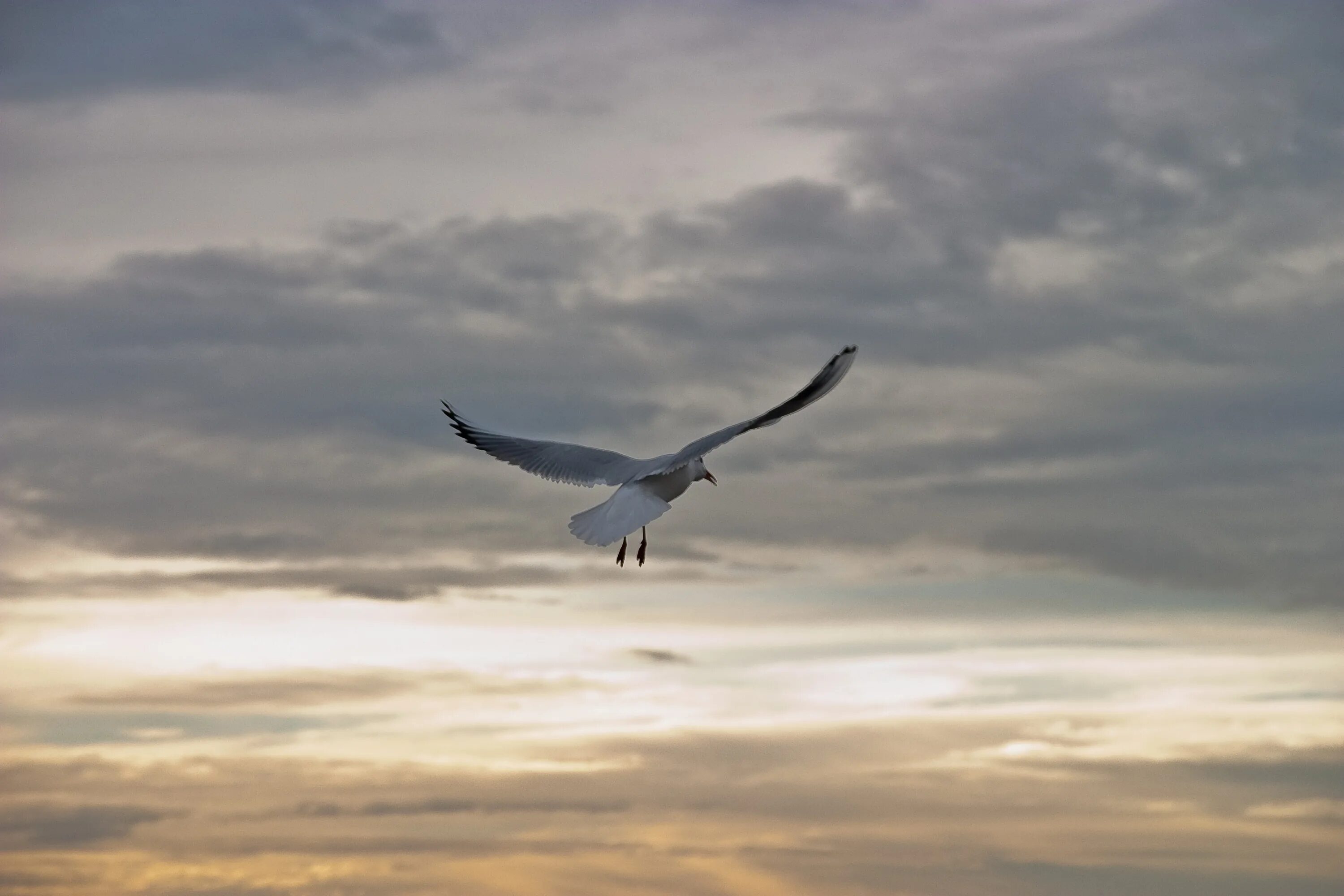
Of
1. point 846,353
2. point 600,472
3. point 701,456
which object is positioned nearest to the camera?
point 846,353

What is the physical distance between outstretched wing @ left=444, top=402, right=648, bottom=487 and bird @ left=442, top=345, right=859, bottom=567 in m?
0.02

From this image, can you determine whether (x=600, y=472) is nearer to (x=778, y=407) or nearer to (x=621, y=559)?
(x=621, y=559)

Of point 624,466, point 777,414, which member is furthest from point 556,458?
point 777,414

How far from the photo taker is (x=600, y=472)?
44.6 meters

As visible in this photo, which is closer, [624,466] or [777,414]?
[777,414]

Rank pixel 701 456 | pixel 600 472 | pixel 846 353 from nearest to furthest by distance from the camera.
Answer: pixel 846 353
pixel 701 456
pixel 600 472

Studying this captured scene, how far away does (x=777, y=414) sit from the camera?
125 feet

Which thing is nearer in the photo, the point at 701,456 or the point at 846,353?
the point at 846,353

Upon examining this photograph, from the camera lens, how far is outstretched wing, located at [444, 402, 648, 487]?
44.3 m

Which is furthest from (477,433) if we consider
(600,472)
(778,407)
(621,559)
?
(778,407)

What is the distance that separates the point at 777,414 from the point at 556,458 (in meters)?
9.41

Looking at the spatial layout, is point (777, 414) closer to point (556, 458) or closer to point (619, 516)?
point (619, 516)

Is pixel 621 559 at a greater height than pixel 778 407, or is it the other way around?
pixel 778 407

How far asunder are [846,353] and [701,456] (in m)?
4.77
